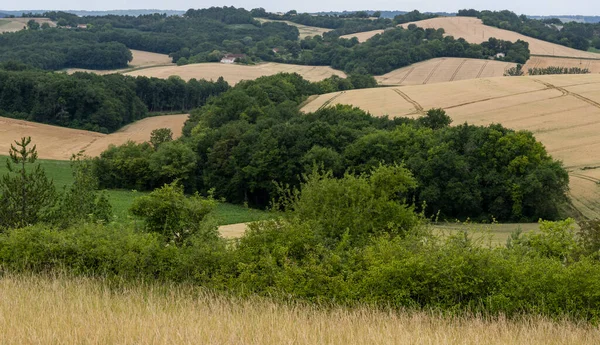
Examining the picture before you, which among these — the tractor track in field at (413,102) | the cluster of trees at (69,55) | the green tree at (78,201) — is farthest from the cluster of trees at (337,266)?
the cluster of trees at (69,55)

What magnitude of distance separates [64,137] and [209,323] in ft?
276

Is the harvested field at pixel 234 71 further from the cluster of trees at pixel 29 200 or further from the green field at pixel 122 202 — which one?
the cluster of trees at pixel 29 200

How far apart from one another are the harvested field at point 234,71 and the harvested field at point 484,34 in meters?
37.7

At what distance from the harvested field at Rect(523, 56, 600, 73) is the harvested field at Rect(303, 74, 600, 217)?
133ft

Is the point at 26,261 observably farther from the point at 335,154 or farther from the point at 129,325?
the point at 335,154

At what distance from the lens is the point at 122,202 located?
5397cm

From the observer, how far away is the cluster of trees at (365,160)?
50.9 m

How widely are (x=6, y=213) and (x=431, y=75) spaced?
388 ft

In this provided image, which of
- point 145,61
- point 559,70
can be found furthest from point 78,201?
point 145,61

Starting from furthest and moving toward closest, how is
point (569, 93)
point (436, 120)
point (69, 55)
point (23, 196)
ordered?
1. point (69, 55)
2. point (569, 93)
3. point (436, 120)
4. point (23, 196)

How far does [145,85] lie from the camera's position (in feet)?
403

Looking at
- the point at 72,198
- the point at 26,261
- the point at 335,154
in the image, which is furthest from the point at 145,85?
the point at 26,261

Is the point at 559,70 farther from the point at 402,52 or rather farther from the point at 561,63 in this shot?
the point at 402,52

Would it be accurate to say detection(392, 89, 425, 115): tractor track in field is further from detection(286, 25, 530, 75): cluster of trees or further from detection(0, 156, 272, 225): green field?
detection(286, 25, 530, 75): cluster of trees
